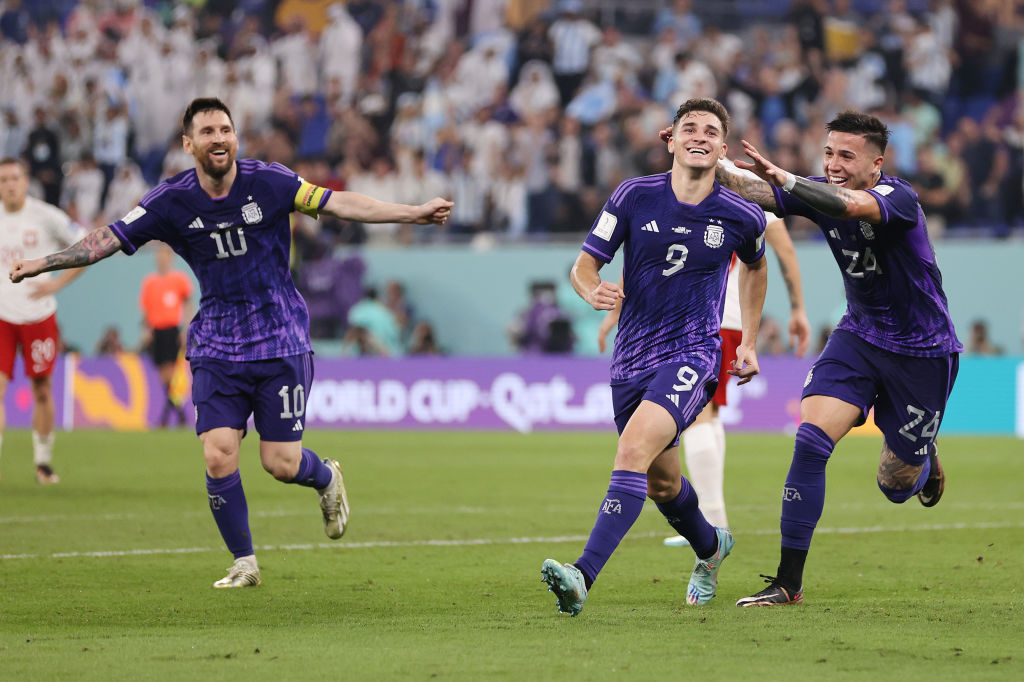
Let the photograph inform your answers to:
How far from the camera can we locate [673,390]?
6570 mm

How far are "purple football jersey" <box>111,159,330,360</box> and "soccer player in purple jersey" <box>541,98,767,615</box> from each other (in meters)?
1.75

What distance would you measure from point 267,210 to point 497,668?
10.2ft

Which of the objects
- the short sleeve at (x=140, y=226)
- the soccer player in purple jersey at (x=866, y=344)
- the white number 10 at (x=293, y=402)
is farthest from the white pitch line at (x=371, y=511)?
the soccer player in purple jersey at (x=866, y=344)

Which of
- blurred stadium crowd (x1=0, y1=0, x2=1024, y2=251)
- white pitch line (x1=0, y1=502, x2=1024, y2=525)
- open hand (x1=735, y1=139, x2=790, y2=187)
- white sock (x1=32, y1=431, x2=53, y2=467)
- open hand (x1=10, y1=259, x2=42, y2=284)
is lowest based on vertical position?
white pitch line (x1=0, y1=502, x2=1024, y2=525)

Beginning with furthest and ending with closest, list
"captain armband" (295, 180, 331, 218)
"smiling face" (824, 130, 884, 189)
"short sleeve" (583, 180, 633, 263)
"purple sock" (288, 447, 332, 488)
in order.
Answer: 1. "purple sock" (288, 447, 332, 488)
2. "captain armband" (295, 180, 331, 218)
3. "smiling face" (824, 130, 884, 189)
4. "short sleeve" (583, 180, 633, 263)

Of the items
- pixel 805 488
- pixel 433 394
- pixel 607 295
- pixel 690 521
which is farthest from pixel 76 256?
pixel 433 394

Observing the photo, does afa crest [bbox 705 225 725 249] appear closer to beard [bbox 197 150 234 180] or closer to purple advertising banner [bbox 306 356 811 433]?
beard [bbox 197 150 234 180]

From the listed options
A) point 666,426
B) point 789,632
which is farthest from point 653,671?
point 666,426

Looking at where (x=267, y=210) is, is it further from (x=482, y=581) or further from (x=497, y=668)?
(x=497, y=668)

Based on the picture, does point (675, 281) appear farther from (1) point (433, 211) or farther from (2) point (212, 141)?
(2) point (212, 141)

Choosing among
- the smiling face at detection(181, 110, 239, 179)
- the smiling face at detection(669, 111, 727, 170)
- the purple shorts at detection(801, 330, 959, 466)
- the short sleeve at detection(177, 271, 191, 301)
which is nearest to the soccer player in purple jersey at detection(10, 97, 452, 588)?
the smiling face at detection(181, 110, 239, 179)

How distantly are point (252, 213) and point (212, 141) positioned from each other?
412mm

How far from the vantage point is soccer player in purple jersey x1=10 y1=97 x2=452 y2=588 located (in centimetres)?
740

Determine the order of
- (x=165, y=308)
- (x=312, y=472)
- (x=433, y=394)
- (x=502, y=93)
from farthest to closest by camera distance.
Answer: (x=502, y=93)
(x=433, y=394)
(x=165, y=308)
(x=312, y=472)
